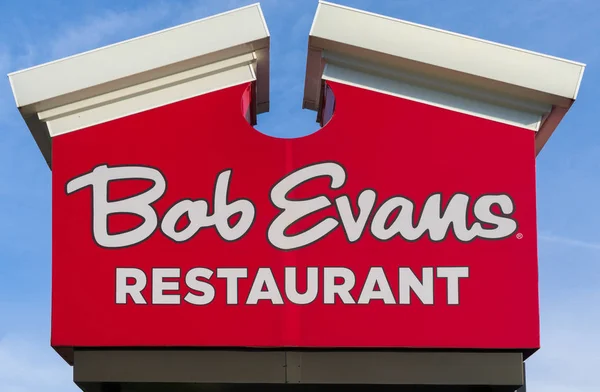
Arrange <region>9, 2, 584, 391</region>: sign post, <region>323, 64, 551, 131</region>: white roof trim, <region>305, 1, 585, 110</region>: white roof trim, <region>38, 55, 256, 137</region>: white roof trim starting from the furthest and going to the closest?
<region>38, 55, 256, 137</region>: white roof trim, <region>323, 64, 551, 131</region>: white roof trim, <region>305, 1, 585, 110</region>: white roof trim, <region>9, 2, 584, 391</region>: sign post

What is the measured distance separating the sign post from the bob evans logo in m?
0.02

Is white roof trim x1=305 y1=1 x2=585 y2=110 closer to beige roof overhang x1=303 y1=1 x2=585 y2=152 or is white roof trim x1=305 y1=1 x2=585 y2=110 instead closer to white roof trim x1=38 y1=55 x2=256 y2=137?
beige roof overhang x1=303 y1=1 x2=585 y2=152

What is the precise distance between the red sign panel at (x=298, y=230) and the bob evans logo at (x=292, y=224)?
0.01 meters

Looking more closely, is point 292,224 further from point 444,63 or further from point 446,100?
point 444,63

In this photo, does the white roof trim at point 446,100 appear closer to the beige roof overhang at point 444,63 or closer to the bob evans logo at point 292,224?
the beige roof overhang at point 444,63

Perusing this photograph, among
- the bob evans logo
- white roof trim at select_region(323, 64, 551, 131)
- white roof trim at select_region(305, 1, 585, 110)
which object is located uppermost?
white roof trim at select_region(305, 1, 585, 110)

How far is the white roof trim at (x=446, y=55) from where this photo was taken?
857 centimetres

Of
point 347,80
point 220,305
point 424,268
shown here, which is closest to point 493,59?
point 347,80

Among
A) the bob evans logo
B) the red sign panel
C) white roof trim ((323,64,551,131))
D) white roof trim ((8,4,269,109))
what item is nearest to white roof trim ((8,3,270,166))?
white roof trim ((8,4,269,109))

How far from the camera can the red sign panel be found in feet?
26.9

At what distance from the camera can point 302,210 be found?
8.45m

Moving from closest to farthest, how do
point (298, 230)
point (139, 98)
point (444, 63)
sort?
point (298, 230) < point (444, 63) < point (139, 98)

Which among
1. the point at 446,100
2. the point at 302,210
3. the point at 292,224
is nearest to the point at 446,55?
the point at 446,100

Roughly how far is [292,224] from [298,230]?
0.27 feet
